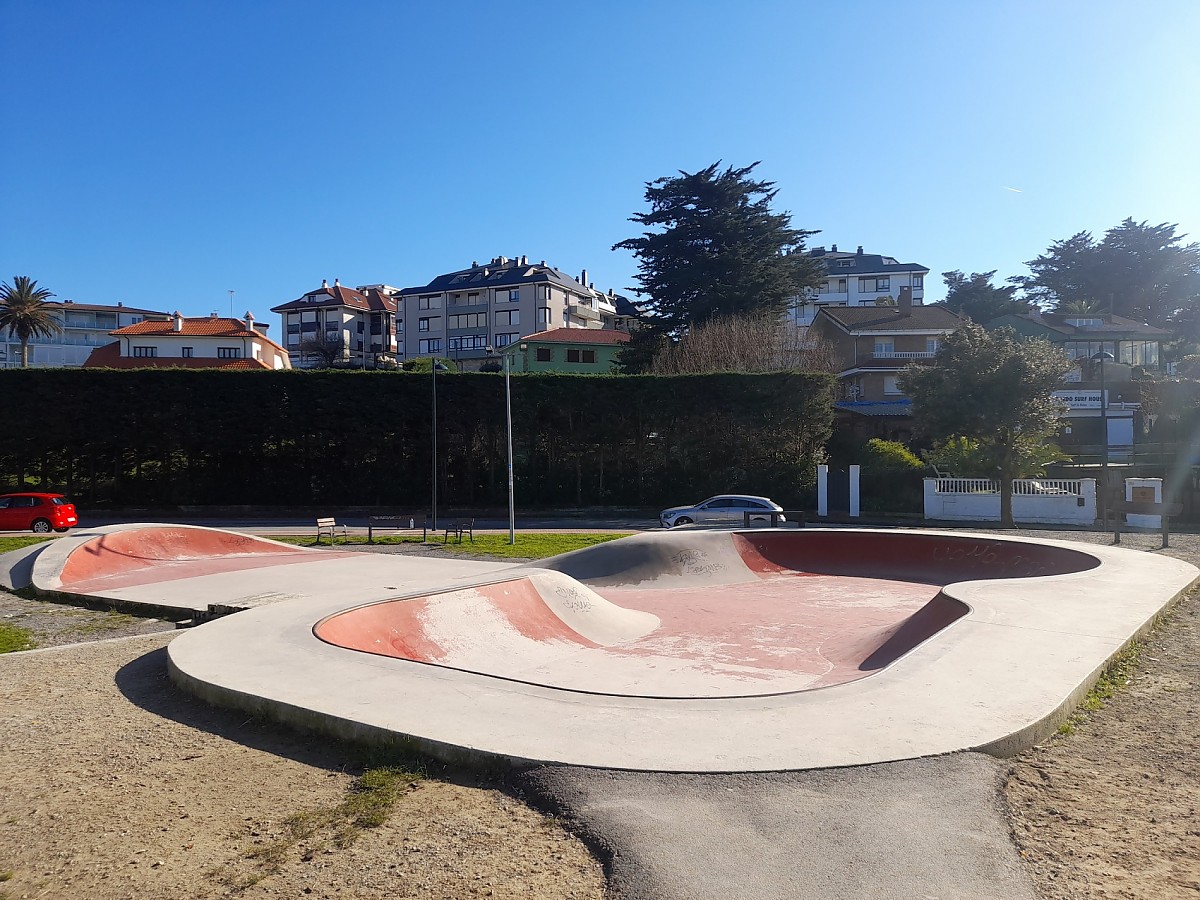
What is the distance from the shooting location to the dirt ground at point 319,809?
3689 mm

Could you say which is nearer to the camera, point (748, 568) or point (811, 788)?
point (811, 788)

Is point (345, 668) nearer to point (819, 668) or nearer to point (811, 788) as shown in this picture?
point (811, 788)

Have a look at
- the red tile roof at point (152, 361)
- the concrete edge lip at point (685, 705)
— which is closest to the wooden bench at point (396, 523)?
the concrete edge lip at point (685, 705)

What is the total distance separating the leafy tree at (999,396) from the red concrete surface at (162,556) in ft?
67.9

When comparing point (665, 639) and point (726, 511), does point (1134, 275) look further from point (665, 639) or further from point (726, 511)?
point (665, 639)

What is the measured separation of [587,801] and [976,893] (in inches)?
74.9

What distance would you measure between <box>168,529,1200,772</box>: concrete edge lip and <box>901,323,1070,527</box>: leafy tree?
20894mm

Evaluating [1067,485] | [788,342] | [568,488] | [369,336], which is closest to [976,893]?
[1067,485]

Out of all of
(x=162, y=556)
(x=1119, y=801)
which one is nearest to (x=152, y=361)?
(x=162, y=556)

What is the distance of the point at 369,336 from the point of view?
96125 mm

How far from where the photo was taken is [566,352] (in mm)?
66000

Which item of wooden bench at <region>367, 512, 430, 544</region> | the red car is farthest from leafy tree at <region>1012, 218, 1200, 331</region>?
the red car

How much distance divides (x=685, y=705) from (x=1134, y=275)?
86.4m

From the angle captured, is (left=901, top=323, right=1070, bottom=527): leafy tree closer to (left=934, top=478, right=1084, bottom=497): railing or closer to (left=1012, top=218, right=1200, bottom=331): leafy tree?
(left=934, top=478, right=1084, bottom=497): railing
